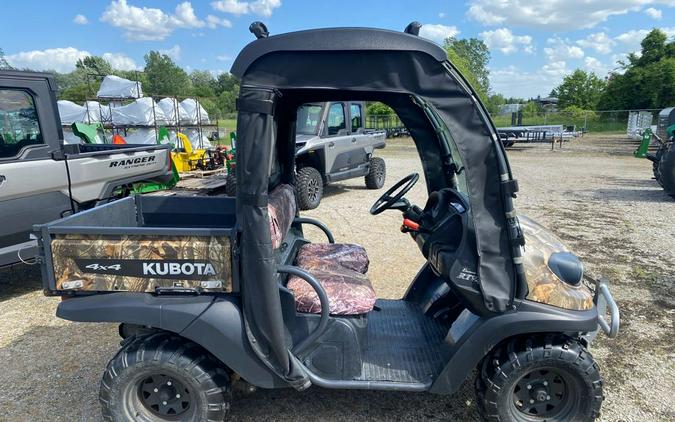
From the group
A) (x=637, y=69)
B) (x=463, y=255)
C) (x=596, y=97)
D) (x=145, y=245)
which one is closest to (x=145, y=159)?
(x=145, y=245)

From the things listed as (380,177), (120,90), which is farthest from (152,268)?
(120,90)

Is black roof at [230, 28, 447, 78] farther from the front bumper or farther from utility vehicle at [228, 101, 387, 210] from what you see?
utility vehicle at [228, 101, 387, 210]

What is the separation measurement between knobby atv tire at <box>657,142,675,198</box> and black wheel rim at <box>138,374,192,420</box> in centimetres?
1025

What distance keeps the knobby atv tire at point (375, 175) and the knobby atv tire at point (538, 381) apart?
8.47m

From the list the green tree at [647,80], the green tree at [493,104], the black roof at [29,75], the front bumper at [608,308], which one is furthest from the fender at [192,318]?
the green tree at [647,80]

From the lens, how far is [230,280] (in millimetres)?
2475

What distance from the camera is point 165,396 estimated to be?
2.61m

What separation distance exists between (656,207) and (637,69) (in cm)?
3743

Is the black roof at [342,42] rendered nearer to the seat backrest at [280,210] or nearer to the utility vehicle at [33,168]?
the seat backrest at [280,210]

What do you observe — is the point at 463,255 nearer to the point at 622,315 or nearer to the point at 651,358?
the point at 651,358

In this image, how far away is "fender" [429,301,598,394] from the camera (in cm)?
239

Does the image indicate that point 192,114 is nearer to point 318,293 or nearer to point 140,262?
point 140,262

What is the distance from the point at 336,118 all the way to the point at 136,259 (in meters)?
7.44

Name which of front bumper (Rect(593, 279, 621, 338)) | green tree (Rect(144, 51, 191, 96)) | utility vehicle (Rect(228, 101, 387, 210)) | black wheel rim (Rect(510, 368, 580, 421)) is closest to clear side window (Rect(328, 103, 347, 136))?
utility vehicle (Rect(228, 101, 387, 210))
